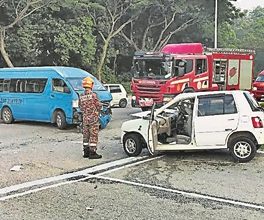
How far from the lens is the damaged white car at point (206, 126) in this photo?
9.88m

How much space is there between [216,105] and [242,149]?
1053 millimetres

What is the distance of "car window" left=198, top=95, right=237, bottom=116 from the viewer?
32.9 ft

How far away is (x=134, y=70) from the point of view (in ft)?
62.8

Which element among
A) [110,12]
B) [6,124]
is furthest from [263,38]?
[6,124]

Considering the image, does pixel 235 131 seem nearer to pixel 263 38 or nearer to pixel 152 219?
pixel 152 219

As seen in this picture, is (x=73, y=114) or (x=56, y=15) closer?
(x=73, y=114)

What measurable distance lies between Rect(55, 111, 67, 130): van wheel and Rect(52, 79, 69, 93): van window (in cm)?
77

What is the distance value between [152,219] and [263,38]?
55.4 m

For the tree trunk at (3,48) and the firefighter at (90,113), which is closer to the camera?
the firefighter at (90,113)

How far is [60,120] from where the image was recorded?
1609cm

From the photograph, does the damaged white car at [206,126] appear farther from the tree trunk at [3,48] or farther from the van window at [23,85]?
the tree trunk at [3,48]

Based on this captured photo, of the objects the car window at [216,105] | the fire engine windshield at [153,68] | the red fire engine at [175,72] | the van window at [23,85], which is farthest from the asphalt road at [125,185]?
the fire engine windshield at [153,68]

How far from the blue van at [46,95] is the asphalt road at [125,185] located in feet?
12.1

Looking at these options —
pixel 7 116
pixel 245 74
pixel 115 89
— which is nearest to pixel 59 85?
pixel 7 116
